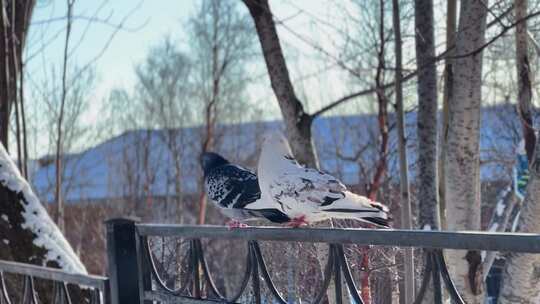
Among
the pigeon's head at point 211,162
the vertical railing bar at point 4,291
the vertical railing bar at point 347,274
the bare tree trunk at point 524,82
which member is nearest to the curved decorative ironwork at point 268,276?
the vertical railing bar at point 347,274

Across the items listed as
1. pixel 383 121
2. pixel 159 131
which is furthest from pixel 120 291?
pixel 159 131

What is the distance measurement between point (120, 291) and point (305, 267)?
2.57ft

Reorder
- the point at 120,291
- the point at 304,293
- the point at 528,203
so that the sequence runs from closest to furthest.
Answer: the point at 304,293, the point at 120,291, the point at 528,203

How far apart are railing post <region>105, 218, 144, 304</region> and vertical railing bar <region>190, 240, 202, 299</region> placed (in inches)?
11.8

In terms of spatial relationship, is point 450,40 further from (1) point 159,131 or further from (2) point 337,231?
(1) point 159,131

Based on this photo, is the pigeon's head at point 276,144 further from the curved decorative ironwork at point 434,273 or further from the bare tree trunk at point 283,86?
the bare tree trunk at point 283,86

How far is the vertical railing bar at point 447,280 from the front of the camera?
1.83m

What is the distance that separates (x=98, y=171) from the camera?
26656 millimetres

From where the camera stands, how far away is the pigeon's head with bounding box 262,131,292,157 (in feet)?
8.57

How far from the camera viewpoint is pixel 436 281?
74.5 inches

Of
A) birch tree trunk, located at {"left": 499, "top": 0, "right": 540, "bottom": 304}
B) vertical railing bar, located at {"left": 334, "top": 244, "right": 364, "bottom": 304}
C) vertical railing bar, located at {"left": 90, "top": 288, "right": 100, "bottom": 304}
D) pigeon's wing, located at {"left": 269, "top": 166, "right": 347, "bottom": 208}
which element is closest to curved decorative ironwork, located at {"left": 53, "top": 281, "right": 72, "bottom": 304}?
vertical railing bar, located at {"left": 90, "top": 288, "right": 100, "bottom": 304}

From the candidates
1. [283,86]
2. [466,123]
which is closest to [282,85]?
[283,86]

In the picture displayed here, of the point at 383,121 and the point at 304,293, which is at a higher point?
the point at 383,121

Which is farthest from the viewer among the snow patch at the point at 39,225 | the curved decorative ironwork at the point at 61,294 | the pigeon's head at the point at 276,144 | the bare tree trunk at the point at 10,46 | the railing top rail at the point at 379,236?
the bare tree trunk at the point at 10,46
